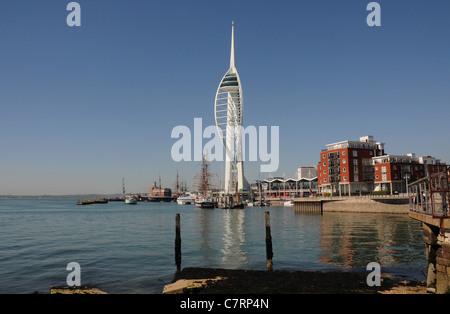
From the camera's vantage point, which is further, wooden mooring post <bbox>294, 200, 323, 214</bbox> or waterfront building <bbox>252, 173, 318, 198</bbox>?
waterfront building <bbox>252, 173, 318, 198</bbox>

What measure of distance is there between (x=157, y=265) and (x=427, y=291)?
18.7m

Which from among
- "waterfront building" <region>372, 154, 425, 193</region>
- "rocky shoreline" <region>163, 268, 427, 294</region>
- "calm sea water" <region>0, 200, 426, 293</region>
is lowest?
"calm sea water" <region>0, 200, 426, 293</region>

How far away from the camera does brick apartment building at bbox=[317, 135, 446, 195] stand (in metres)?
101

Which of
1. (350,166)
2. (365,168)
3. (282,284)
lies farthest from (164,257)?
(365,168)

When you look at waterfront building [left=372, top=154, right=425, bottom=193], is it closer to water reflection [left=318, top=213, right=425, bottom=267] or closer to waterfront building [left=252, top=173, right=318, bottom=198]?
water reflection [left=318, top=213, right=425, bottom=267]

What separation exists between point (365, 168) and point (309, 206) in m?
23.0

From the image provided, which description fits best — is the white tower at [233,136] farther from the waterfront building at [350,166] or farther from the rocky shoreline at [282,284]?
the rocky shoreline at [282,284]

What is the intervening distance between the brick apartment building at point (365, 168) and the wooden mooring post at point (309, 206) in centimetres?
1261

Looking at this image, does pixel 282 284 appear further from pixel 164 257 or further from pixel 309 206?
pixel 309 206

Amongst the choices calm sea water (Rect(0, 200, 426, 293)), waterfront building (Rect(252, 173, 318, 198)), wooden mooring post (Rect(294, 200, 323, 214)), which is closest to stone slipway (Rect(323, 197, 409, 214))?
wooden mooring post (Rect(294, 200, 323, 214))

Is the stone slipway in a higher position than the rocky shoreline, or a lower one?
lower

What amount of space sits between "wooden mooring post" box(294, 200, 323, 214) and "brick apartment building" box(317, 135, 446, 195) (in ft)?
41.4

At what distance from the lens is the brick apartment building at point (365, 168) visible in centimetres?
10144

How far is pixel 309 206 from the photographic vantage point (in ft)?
326
